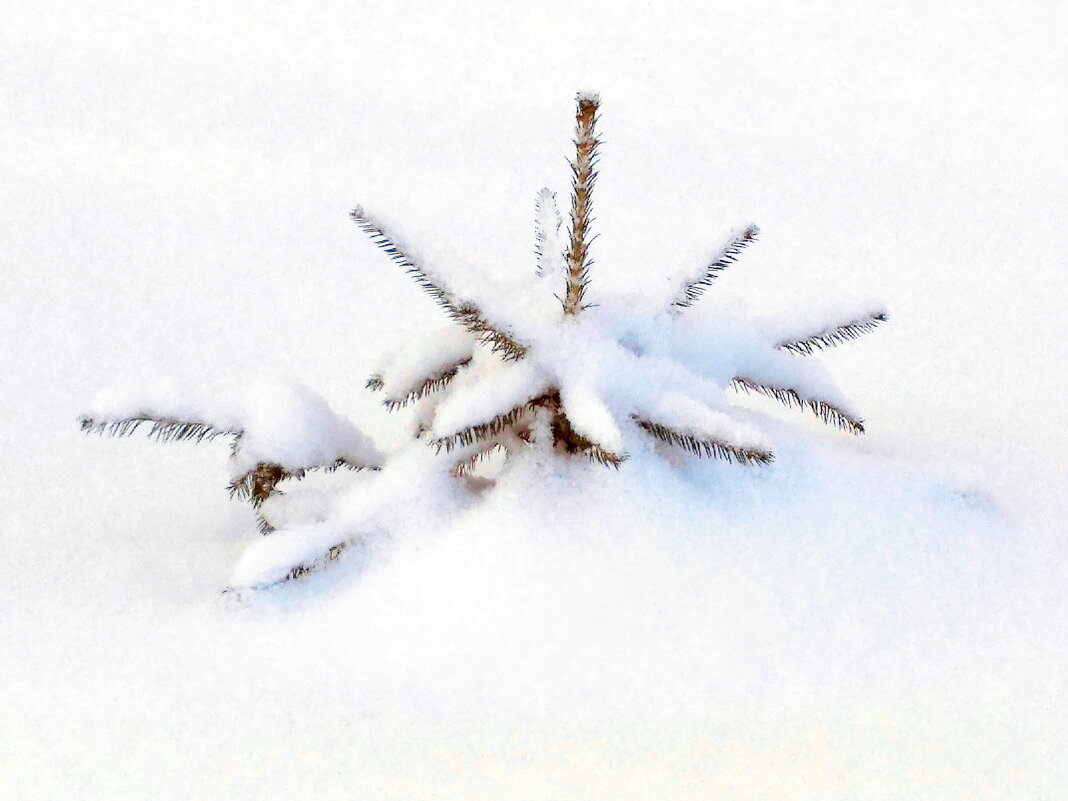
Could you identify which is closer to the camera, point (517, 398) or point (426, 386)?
point (517, 398)

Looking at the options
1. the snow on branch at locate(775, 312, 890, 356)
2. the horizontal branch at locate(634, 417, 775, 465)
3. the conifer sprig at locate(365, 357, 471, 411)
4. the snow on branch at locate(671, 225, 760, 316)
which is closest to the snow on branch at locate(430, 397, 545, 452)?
the conifer sprig at locate(365, 357, 471, 411)

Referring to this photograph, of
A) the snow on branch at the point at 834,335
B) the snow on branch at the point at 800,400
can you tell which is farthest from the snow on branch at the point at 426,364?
the snow on branch at the point at 834,335

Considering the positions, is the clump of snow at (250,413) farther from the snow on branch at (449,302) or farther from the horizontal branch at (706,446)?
the horizontal branch at (706,446)

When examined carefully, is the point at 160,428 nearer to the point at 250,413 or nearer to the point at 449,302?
the point at 250,413

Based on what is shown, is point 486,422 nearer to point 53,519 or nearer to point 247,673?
point 247,673

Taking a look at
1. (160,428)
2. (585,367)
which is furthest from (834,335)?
(160,428)
